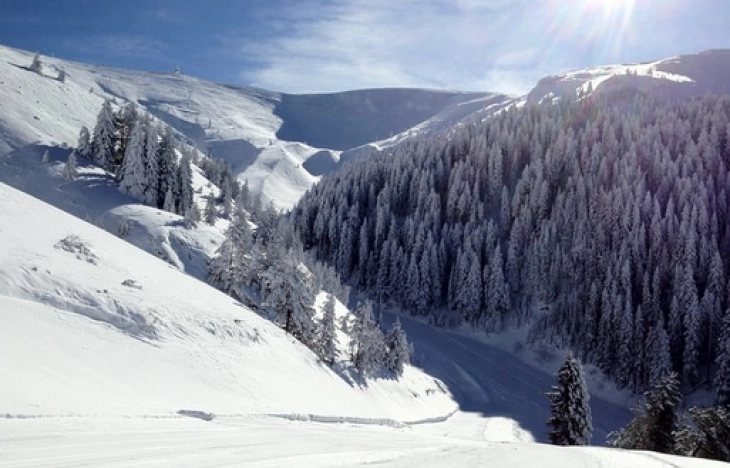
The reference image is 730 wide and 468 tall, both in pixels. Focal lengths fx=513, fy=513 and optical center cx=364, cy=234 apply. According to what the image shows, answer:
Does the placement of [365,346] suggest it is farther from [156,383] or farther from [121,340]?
[156,383]

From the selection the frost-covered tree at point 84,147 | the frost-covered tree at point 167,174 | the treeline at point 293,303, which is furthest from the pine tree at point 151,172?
the treeline at point 293,303

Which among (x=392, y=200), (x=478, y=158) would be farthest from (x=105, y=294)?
(x=478, y=158)

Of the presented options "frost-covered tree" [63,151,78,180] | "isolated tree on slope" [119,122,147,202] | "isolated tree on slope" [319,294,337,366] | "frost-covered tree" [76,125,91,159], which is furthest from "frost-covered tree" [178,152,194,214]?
"isolated tree on slope" [319,294,337,366]

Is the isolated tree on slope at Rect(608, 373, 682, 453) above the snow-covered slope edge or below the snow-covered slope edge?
below

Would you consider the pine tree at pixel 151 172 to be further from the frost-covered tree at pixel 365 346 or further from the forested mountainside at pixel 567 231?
the forested mountainside at pixel 567 231

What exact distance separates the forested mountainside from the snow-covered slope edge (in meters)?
52.1

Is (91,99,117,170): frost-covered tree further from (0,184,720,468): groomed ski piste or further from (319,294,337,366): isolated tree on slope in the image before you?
(319,294,337,366): isolated tree on slope

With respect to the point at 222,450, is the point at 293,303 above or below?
below

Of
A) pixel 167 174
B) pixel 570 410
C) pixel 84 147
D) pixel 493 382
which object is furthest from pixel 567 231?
pixel 84 147

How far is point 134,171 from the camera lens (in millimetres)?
62969

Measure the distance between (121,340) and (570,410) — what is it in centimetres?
2774

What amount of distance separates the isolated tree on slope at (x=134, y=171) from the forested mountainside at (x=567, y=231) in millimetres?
44269

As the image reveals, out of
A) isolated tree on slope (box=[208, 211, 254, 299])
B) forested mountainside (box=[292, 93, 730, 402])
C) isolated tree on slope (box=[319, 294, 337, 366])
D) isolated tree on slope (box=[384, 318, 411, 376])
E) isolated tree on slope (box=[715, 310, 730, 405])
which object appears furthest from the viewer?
forested mountainside (box=[292, 93, 730, 402])

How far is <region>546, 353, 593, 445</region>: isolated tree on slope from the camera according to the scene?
33188mm
